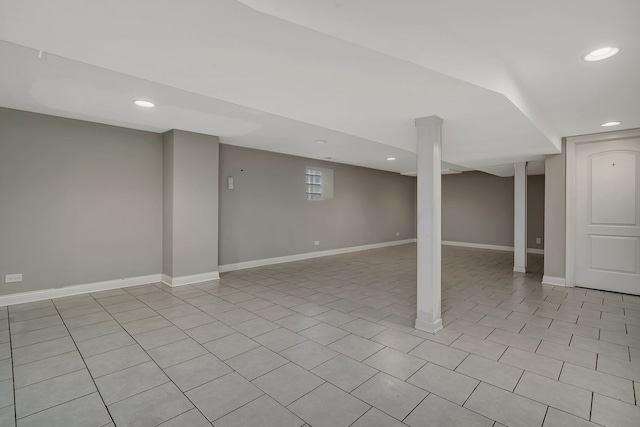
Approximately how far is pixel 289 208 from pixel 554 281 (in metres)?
5.10

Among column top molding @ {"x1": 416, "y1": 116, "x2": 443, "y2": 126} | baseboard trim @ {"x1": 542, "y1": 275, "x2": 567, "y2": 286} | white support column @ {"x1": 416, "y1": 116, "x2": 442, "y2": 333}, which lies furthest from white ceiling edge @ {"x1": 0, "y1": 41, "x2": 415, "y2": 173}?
baseboard trim @ {"x1": 542, "y1": 275, "x2": 567, "y2": 286}

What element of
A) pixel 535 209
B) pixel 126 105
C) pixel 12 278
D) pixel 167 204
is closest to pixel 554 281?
pixel 535 209

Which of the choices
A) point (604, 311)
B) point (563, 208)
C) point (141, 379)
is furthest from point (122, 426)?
point (563, 208)

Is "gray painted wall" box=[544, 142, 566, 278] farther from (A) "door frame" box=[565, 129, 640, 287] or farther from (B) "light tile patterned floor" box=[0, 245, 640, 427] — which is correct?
(B) "light tile patterned floor" box=[0, 245, 640, 427]

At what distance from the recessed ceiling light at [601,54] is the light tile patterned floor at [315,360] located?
2358mm

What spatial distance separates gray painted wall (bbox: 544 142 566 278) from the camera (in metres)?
4.88

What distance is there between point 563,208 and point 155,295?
6.42 metres

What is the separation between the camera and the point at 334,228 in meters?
7.96

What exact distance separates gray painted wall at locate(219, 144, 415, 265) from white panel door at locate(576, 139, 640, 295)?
16.1 feet

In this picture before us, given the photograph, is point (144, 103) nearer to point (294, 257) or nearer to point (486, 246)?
point (294, 257)

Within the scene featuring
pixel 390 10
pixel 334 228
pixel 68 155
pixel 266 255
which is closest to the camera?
pixel 390 10

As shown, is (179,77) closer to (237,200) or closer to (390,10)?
(390,10)

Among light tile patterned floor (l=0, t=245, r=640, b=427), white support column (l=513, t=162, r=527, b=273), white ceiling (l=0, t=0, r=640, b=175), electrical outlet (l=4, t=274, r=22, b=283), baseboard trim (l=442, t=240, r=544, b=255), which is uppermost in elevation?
white ceiling (l=0, t=0, r=640, b=175)

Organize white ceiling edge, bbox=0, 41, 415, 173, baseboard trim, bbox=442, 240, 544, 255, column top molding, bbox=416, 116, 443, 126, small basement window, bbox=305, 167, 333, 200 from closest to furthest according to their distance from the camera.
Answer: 1. white ceiling edge, bbox=0, 41, 415, 173
2. column top molding, bbox=416, 116, 443, 126
3. small basement window, bbox=305, 167, 333, 200
4. baseboard trim, bbox=442, 240, 544, 255
